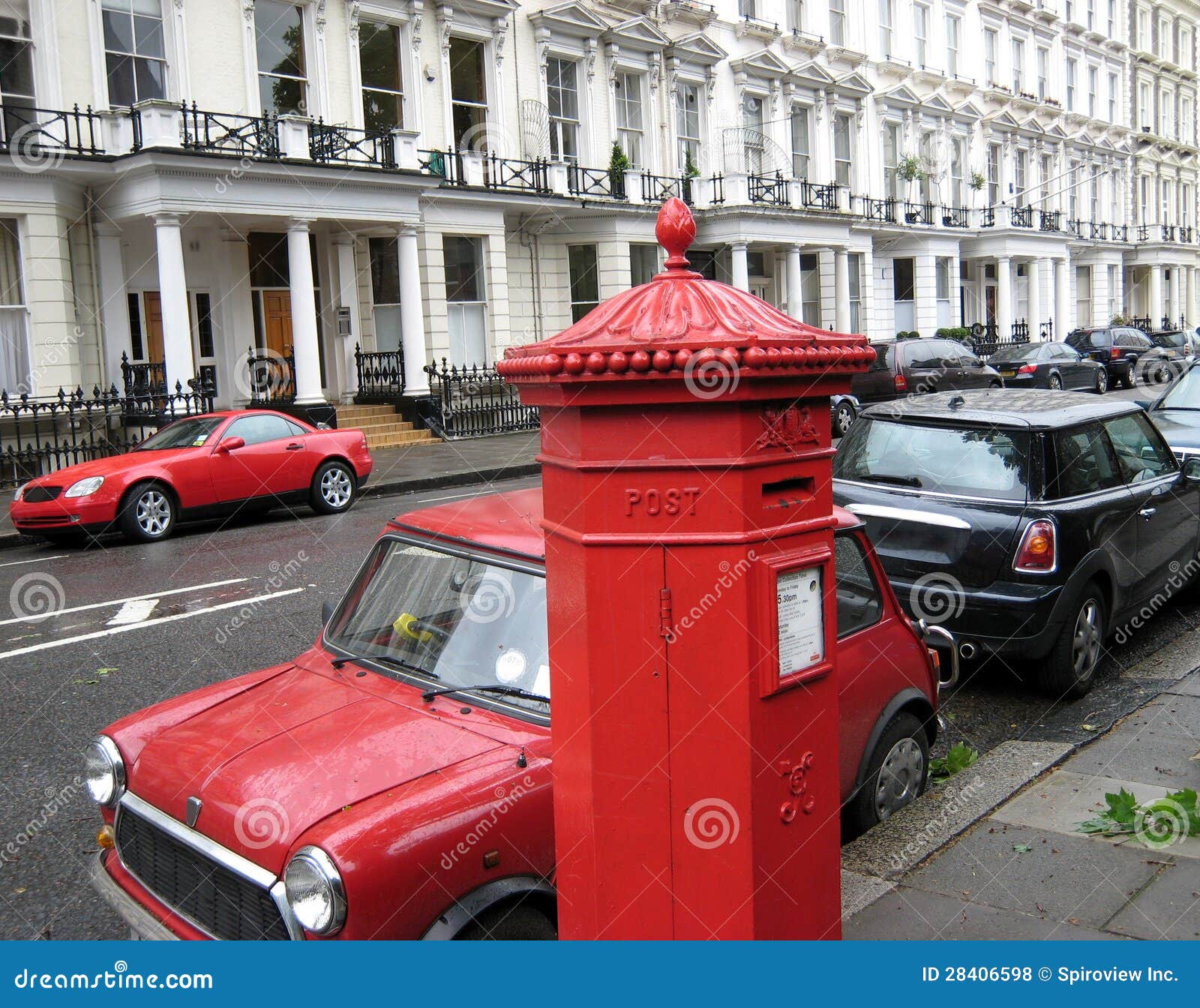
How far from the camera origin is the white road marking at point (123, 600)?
8.93 metres

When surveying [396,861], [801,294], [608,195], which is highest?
[608,195]

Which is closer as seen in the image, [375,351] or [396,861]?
[396,861]

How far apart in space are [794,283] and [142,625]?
27.8 meters

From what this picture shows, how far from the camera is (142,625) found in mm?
8500

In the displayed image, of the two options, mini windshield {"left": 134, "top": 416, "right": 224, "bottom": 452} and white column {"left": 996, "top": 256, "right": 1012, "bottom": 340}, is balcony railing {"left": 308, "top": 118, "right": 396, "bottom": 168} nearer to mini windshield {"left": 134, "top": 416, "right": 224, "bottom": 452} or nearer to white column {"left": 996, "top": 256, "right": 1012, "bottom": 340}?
mini windshield {"left": 134, "top": 416, "right": 224, "bottom": 452}

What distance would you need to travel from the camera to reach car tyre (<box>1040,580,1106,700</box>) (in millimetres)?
6402

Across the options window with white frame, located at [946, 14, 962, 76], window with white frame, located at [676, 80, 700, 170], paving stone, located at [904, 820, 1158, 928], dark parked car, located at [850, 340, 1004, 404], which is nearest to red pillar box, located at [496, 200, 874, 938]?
paving stone, located at [904, 820, 1158, 928]

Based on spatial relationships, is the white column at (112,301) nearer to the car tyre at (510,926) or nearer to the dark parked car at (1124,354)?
the car tyre at (510,926)

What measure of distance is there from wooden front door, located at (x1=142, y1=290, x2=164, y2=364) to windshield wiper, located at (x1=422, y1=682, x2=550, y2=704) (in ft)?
63.4

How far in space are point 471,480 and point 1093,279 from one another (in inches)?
1692

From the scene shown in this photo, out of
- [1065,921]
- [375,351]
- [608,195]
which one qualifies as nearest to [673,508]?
[1065,921]

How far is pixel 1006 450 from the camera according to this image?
6762 millimetres

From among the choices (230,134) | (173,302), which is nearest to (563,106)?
(230,134)

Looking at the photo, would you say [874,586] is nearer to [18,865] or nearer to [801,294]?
[18,865]
